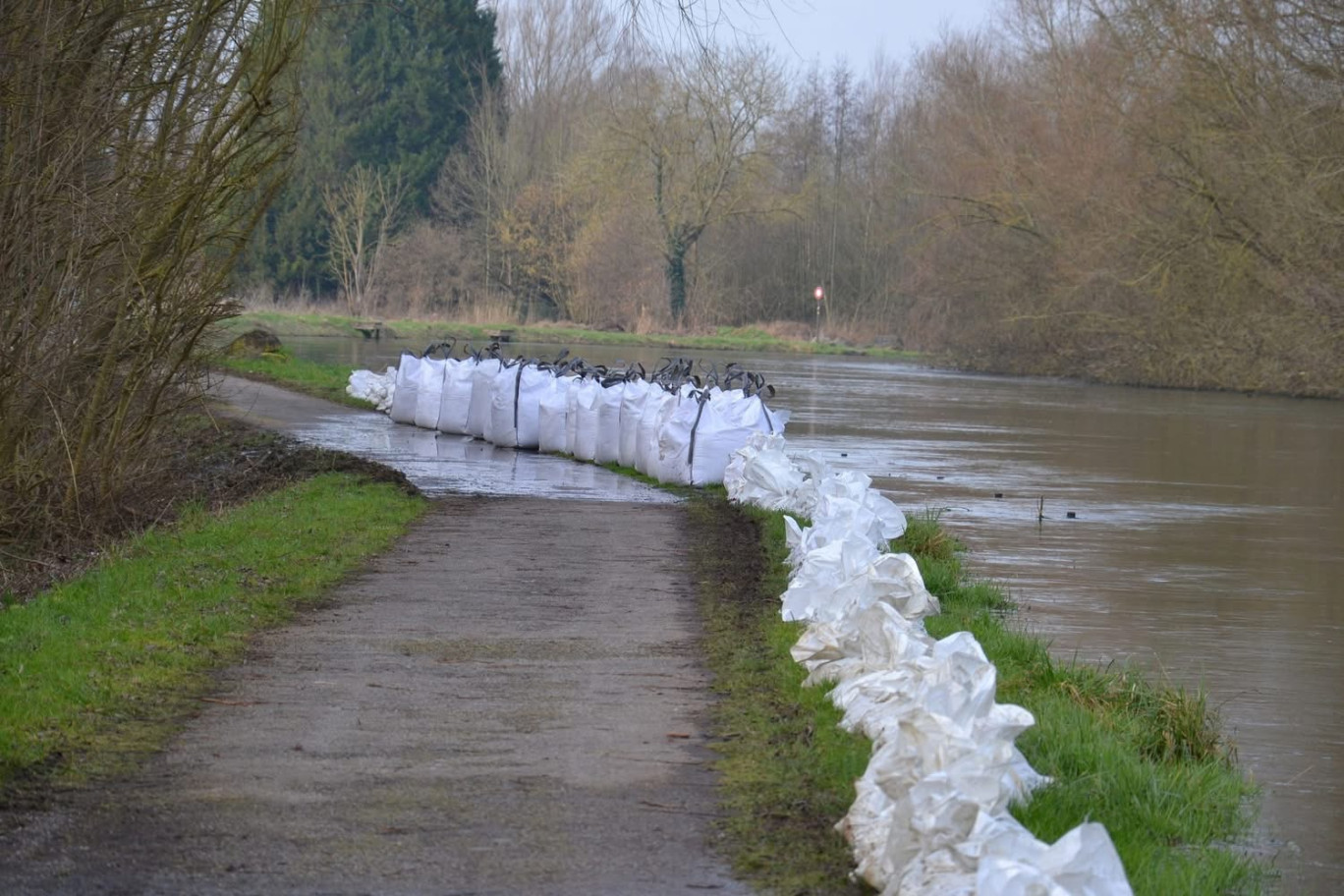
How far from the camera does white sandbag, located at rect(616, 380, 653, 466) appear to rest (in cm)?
1783

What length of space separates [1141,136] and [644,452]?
2958 cm

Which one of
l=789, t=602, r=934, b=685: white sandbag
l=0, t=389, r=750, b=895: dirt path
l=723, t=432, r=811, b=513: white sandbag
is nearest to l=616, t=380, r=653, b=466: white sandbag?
l=723, t=432, r=811, b=513: white sandbag

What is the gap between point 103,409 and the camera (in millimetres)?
12031

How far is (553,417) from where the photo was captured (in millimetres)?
19781

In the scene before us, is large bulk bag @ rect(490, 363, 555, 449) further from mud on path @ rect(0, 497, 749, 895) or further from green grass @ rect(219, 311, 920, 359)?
green grass @ rect(219, 311, 920, 359)

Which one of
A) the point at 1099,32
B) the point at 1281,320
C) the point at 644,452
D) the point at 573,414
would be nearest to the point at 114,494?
the point at 644,452

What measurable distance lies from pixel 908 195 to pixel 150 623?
179ft

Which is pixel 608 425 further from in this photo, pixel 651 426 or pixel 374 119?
pixel 374 119

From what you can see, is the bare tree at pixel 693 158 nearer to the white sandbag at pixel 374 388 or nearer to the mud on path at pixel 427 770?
the white sandbag at pixel 374 388

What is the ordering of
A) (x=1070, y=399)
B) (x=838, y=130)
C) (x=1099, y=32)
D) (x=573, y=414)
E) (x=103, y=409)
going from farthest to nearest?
Result: (x=838, y=130) → (x=1099, y=32) → (x=1070, y=399) → (x=573, y=414) → (x=103, y=409)

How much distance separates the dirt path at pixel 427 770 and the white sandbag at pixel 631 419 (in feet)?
26.2

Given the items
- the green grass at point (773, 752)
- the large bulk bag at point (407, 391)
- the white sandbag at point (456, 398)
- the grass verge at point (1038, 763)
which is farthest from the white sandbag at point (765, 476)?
the large bulk bag at point (407, 391)

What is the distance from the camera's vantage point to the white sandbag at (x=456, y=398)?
21703 millimetres

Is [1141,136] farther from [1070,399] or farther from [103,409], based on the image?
[103,409]
